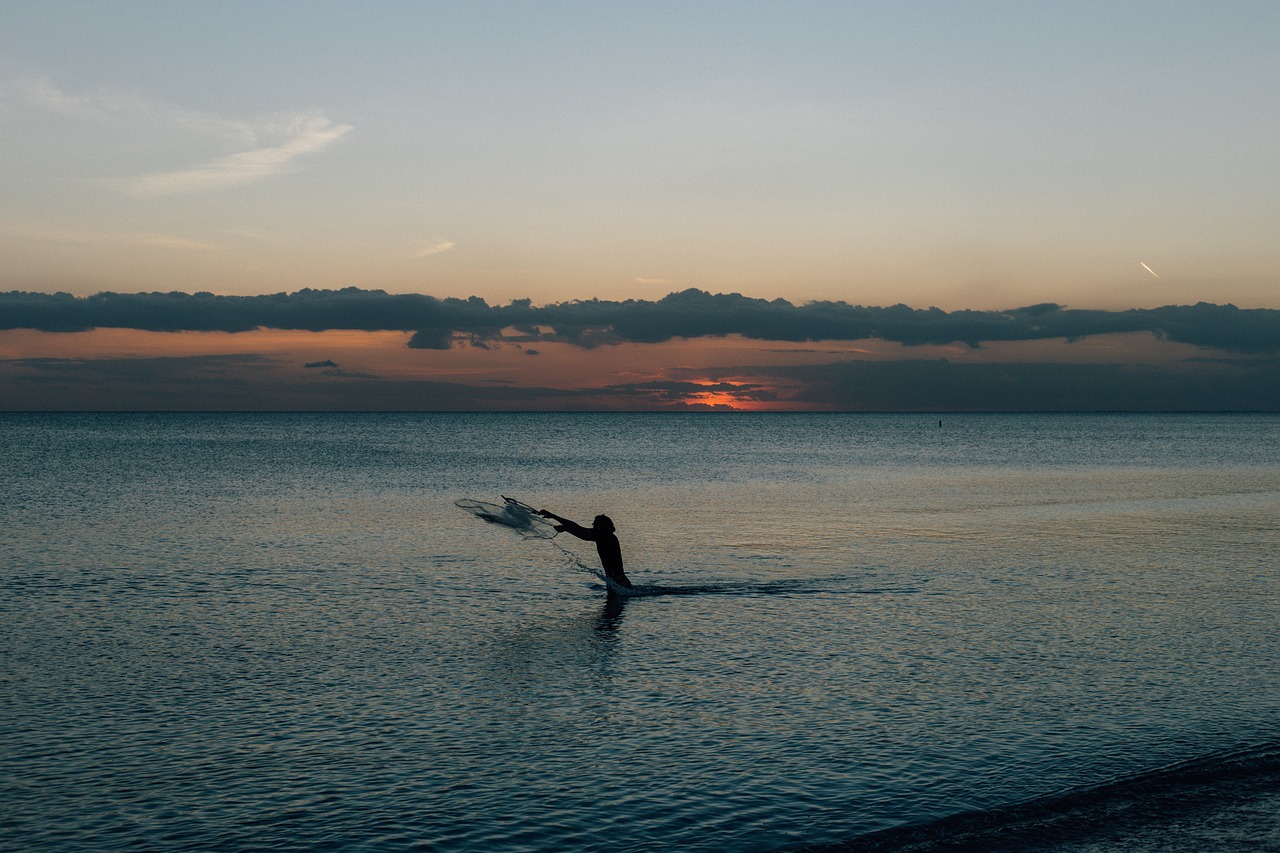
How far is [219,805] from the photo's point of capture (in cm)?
1357

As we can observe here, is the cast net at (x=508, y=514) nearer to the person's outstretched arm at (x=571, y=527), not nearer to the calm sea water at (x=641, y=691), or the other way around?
the person's outstretched arm at (x=571, y=527)

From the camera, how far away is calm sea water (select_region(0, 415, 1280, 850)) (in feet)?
43.7

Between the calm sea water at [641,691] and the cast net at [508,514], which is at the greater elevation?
the cast net at [508,514]

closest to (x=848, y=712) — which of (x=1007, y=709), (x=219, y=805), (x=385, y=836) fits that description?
(x=1007, y=709)

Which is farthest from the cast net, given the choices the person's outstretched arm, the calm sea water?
the calm sea water

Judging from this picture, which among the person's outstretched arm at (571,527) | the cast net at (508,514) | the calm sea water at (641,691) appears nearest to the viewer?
the calm sea water at (641,691)

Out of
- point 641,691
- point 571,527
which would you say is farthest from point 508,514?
point 641,691

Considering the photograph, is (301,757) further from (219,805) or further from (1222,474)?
(1222,474)

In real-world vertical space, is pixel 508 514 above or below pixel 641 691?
above

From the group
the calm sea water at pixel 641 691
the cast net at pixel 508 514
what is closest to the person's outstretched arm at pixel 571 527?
the cast net at pixel 508 514

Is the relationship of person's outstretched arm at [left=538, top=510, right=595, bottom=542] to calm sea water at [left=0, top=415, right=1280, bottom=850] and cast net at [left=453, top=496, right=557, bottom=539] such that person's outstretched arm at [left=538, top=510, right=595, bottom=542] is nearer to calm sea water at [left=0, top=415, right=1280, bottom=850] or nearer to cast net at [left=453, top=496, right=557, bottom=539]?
cast net at [left=453, top=496, right=557, bottom=539]

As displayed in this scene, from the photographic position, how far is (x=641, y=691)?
19281 millimetres

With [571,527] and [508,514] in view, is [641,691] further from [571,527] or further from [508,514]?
[508,514]

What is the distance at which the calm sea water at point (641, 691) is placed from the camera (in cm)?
1332
